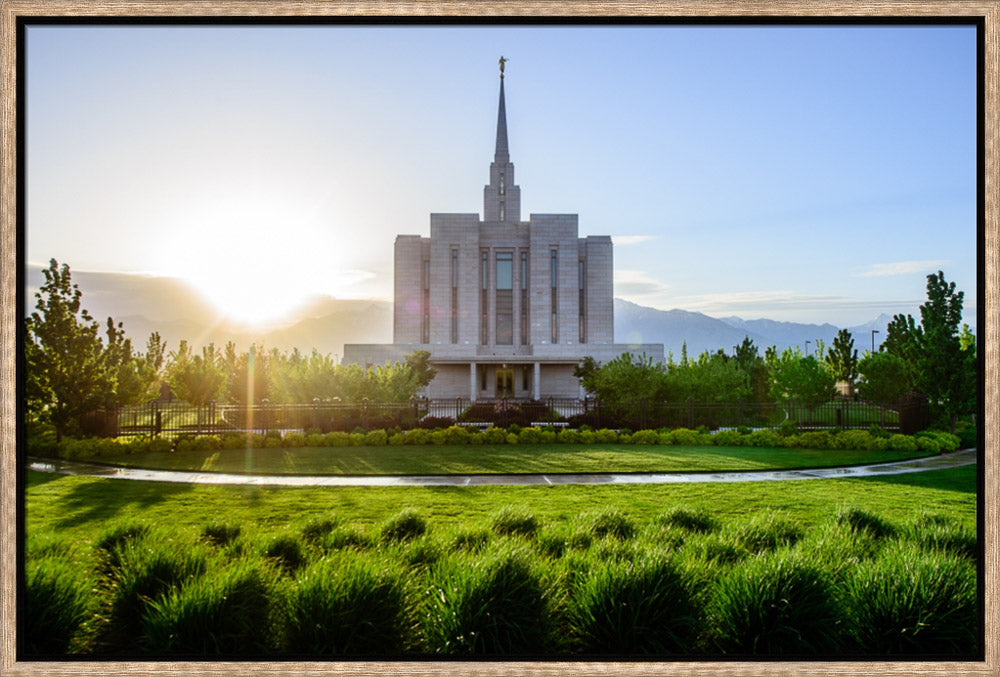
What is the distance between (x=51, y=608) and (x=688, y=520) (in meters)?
5.73

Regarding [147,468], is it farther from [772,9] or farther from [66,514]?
[772,9]

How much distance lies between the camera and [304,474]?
12.4 m

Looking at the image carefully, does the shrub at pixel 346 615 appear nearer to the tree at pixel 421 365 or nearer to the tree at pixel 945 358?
the tree at pixel 945 358

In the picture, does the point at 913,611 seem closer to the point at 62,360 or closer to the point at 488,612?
the point at 488,612

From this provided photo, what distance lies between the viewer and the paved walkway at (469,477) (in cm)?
1136

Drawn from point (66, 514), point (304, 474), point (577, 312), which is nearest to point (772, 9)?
point (66, 514)

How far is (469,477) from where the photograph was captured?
11.8 m

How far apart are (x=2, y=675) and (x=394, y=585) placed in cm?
231

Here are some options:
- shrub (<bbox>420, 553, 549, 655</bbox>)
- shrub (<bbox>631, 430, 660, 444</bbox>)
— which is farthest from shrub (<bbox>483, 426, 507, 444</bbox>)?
shrub (<bbox>420, 553, 549, 655</bbox>)

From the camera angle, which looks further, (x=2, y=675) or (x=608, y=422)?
(x=608, y=422)

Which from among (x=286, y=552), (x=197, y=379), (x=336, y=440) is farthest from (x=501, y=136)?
(x=286, y=552)

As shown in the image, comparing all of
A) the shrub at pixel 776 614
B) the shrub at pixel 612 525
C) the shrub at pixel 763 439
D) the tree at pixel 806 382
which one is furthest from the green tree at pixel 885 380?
the shrub at pixel 776 614

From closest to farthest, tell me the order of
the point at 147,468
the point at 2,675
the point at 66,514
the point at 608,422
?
the point at 2,675 → the point at 66,514 → the point at 147,468 → the point at 608,422

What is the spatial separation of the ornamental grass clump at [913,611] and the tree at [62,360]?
1601 cm
